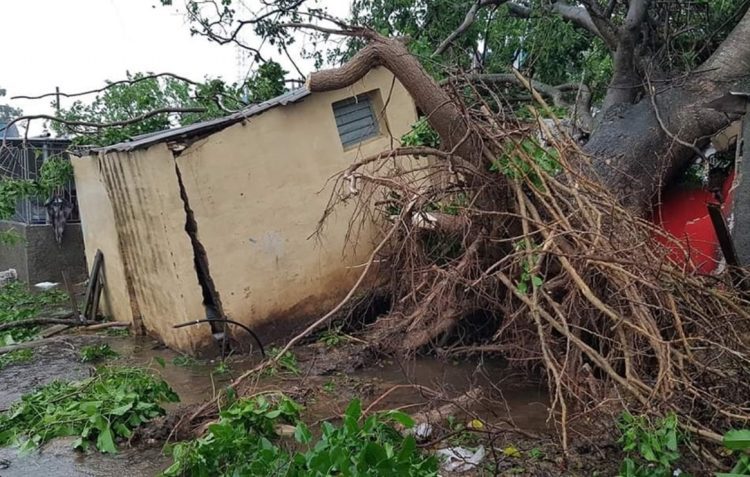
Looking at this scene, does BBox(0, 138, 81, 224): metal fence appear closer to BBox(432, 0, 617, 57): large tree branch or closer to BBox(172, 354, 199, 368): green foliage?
BBox(172, 354, 199, 368): green foliage

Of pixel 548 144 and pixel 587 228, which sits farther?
pixel 548 144

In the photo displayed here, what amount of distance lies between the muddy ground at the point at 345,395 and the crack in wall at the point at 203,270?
1.82 feet

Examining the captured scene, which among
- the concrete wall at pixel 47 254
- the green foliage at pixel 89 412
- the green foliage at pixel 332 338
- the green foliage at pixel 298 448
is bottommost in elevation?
the green foliage at pixel 298 448

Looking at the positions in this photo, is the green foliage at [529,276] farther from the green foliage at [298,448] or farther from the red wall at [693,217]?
the red wall at [693,217]

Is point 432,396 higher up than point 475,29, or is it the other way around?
point 475,29

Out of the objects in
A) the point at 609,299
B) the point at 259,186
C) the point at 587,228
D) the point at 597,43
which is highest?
the point at 597,43

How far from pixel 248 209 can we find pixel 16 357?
Result: 11.3ft

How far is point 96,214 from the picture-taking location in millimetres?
9328

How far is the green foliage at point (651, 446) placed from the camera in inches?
129

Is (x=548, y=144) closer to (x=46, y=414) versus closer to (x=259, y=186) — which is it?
(x=259, y=186)

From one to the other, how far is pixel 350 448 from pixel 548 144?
10.1 ft

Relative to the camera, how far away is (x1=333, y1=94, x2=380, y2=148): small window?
7.89m

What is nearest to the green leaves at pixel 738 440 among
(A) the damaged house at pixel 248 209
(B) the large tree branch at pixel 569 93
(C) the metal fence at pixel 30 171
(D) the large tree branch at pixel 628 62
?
(B) the large tree branch at pixel 569 93

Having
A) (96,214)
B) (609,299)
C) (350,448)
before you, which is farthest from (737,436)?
(96,214)
